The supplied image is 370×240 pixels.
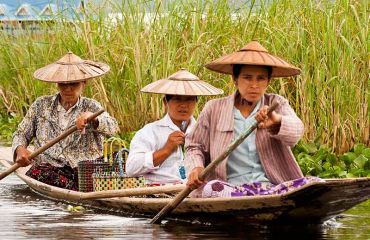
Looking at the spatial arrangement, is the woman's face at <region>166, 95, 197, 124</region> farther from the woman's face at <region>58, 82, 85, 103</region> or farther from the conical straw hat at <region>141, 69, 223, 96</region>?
the woman's face at <region>58, 82, 85, 103</region>

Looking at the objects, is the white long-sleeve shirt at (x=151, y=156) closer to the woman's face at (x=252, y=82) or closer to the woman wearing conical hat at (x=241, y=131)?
the woman wearing conical hat at (x=241, y=131)

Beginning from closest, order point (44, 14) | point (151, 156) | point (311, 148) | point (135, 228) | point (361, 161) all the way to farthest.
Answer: point (135, 228)
point (151, 156)
point (361, 161)
point (311, 148)
point (44, 14)

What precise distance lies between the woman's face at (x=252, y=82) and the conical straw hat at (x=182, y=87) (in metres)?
0.92

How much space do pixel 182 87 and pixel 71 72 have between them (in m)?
1.61

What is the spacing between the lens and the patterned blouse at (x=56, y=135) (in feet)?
30.8

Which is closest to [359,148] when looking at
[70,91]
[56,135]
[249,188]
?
[70,91]

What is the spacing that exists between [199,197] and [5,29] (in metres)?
7.05

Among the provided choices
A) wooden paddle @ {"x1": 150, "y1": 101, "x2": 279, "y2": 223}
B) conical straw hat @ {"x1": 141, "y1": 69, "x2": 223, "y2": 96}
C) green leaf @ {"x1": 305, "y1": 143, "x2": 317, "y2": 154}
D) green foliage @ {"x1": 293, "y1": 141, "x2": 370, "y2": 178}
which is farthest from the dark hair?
green leaf @ {"x1": 305, "y1": 143, "x2": 317, "y2": 154}

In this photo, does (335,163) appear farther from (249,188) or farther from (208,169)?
(208,169)

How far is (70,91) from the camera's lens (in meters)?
9.25

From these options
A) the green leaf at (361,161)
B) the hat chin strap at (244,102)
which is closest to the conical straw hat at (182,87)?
the hat chin strap at (244,102)

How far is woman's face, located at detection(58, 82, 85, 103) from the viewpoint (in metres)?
9.25

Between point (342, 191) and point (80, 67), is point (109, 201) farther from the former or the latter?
point (342, 191)

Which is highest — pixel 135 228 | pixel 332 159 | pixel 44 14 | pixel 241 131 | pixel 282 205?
pixel 44 14
